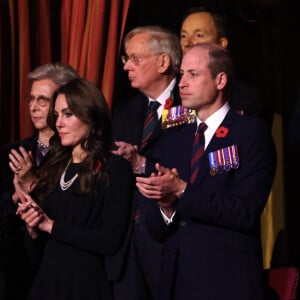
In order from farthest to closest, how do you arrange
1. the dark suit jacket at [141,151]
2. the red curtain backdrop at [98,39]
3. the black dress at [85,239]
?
the red curtain backdrop at [98,39] → the dark suit jacket at [141,151] → the black dress at [85,239]

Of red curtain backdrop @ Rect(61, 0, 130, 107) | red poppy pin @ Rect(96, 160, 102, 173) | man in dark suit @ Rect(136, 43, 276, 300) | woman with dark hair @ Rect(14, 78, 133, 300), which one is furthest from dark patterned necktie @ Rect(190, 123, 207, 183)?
red curtain backdrop @ Rect(61, 0, 130, 107)

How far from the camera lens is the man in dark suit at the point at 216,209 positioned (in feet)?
10.1

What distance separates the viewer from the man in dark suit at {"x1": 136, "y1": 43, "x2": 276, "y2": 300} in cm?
307

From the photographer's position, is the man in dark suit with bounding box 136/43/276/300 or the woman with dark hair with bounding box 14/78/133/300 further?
the woman with dark hair with bounding box 14/78/133/300

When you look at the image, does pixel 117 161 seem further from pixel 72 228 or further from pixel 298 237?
pixel 298 237

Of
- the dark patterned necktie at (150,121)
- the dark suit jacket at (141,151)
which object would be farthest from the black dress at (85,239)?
the dark patterned necktie at (150,121)

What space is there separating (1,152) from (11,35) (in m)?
0.72

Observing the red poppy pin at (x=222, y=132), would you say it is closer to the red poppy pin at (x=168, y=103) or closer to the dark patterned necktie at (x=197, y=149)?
the dark patterned necktie at (x=197, y=149)

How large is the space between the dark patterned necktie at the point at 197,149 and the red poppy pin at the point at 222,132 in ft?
0.26

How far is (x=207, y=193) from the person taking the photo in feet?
10.1

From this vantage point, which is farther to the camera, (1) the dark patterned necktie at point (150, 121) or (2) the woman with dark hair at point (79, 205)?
(1) the dark patterned necktie at point (150, 121)

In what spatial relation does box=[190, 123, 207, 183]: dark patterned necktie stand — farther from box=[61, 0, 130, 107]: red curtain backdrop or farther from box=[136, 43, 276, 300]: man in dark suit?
box=[61, 0, 130, 107]: red curtain backdrop

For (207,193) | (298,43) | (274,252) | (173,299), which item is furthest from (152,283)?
(298,43)

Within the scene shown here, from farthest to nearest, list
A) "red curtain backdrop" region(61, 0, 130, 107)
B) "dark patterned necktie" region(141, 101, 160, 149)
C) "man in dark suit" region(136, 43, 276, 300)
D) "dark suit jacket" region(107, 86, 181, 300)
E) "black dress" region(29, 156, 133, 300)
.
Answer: "red curtain backdrop" region(61, 0, 130, 107) < "dark patterned necktie" region(141, 101, 160, 149) < "dark suit jacket" region(107, 86, 181, 300) < "black dress" region(29, 156, 133, 300) < "man in dark suit" region(136, 43, 276, 300)
